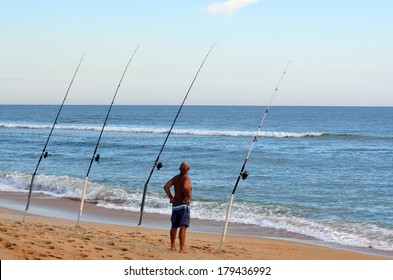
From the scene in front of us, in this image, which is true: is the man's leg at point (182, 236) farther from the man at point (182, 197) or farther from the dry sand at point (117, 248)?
the dry sand at point (117, 248)

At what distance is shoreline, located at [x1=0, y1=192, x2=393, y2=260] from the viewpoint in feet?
23.3

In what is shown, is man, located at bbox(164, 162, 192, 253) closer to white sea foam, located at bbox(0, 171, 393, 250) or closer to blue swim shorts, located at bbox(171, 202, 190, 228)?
blue swim shorts, located at bbox(171, 202, 190, 228)

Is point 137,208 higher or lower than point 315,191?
lower

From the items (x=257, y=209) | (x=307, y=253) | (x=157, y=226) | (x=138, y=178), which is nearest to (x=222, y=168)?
(x=138, y=178)

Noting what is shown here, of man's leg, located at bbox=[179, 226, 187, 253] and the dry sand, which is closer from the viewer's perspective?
the dry sand

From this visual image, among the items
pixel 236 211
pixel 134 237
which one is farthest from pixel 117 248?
pixel 236 211

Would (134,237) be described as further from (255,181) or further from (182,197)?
Answer: (255,181)

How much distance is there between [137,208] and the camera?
1512 cm

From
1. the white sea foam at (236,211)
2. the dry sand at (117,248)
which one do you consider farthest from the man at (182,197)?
the white sea foam at (236,211)

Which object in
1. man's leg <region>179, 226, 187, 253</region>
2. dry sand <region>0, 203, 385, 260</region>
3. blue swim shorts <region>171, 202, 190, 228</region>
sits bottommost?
dry sand <region>0, 203, 385, 260</region>

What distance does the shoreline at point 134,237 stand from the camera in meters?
7.11

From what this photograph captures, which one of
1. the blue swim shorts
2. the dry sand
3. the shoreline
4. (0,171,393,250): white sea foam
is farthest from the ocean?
the blue swim shorts

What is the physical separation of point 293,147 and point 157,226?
22559 mm

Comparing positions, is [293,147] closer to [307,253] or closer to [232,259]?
[307,253]
